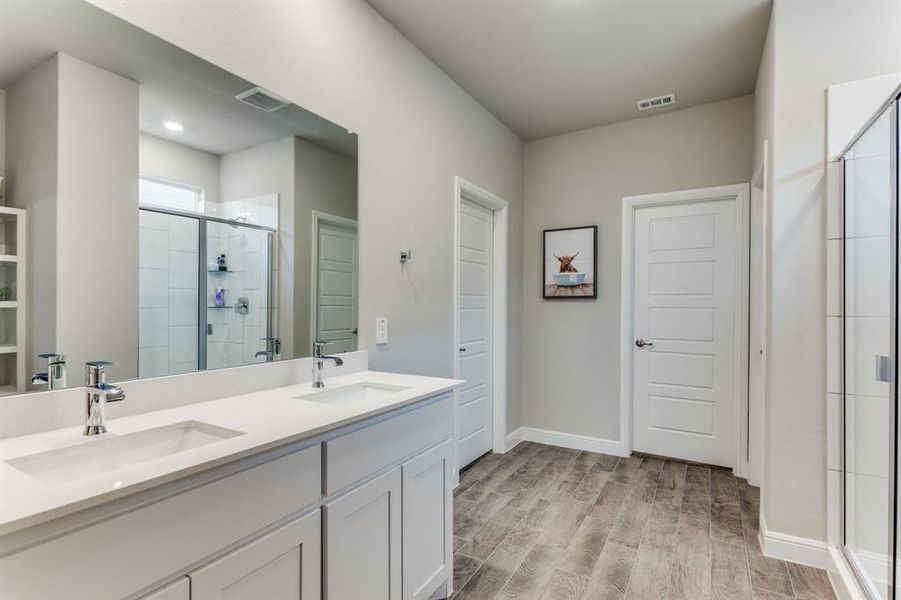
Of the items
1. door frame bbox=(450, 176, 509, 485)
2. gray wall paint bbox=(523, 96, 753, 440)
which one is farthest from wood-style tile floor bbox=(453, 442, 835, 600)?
gray wall paint bbox=(523, 96, 753, 440)

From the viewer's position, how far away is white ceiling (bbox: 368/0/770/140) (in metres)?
2.32

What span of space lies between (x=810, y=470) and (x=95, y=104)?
10.3 feet

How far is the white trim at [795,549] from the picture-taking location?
6.93 ft

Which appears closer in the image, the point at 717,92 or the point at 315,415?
the point at 315,415

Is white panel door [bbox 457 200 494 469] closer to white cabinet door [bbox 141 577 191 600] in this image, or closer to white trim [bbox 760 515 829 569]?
white trim [bbox 760 515 829 569]

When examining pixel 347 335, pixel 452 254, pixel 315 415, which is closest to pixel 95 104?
pixel 315 415

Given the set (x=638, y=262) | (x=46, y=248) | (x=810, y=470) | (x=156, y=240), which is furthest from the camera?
(x=638, y=262)

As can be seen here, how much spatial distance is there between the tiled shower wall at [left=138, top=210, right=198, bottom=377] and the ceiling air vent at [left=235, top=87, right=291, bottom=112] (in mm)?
522

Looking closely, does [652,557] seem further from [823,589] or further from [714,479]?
[714,479]

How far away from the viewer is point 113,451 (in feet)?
3.72

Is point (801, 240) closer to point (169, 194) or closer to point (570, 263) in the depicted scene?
point (570, 263)

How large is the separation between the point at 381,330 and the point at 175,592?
1500 millimetres

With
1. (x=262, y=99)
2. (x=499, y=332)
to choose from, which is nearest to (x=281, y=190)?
(x=262, y=99)

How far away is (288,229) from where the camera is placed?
6.13ft
